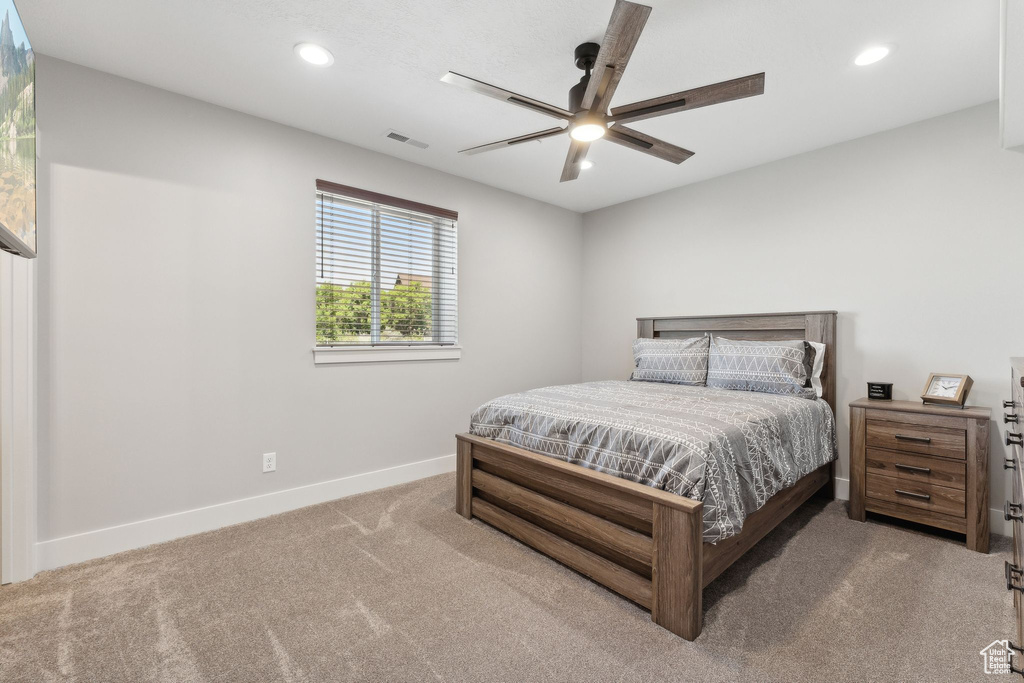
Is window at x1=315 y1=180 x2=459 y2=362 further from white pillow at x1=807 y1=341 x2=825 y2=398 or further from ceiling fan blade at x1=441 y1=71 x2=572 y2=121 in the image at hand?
white pillow at x1=807 y1=341 x2=825 y2=398

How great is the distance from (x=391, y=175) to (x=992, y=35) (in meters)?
3.34

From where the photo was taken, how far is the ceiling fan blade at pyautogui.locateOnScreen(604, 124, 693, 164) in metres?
2.15

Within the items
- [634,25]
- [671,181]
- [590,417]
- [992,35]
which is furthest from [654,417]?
[671,181]

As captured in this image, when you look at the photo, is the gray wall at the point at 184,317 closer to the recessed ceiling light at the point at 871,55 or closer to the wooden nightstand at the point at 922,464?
the recessed ceiling light at the point at 871,55

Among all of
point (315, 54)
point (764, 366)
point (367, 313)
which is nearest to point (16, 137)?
point (315, 54)

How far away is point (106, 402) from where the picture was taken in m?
2.27

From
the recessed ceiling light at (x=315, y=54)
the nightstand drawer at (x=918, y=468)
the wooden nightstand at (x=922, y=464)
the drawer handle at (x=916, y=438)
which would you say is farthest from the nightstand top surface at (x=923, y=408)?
the recessed ceiling light at (x=315, y=54)

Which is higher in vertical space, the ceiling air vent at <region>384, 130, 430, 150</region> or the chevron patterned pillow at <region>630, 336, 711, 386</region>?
the ceiling air vent at <region>384, 130, 430, 150</region>

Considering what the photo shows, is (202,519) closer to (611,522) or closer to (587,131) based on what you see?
(611,522)

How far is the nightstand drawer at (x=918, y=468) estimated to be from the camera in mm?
2330

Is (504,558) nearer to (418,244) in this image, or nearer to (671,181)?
(418,244)

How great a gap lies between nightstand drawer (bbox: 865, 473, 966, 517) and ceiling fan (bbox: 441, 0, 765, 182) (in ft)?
7.42
